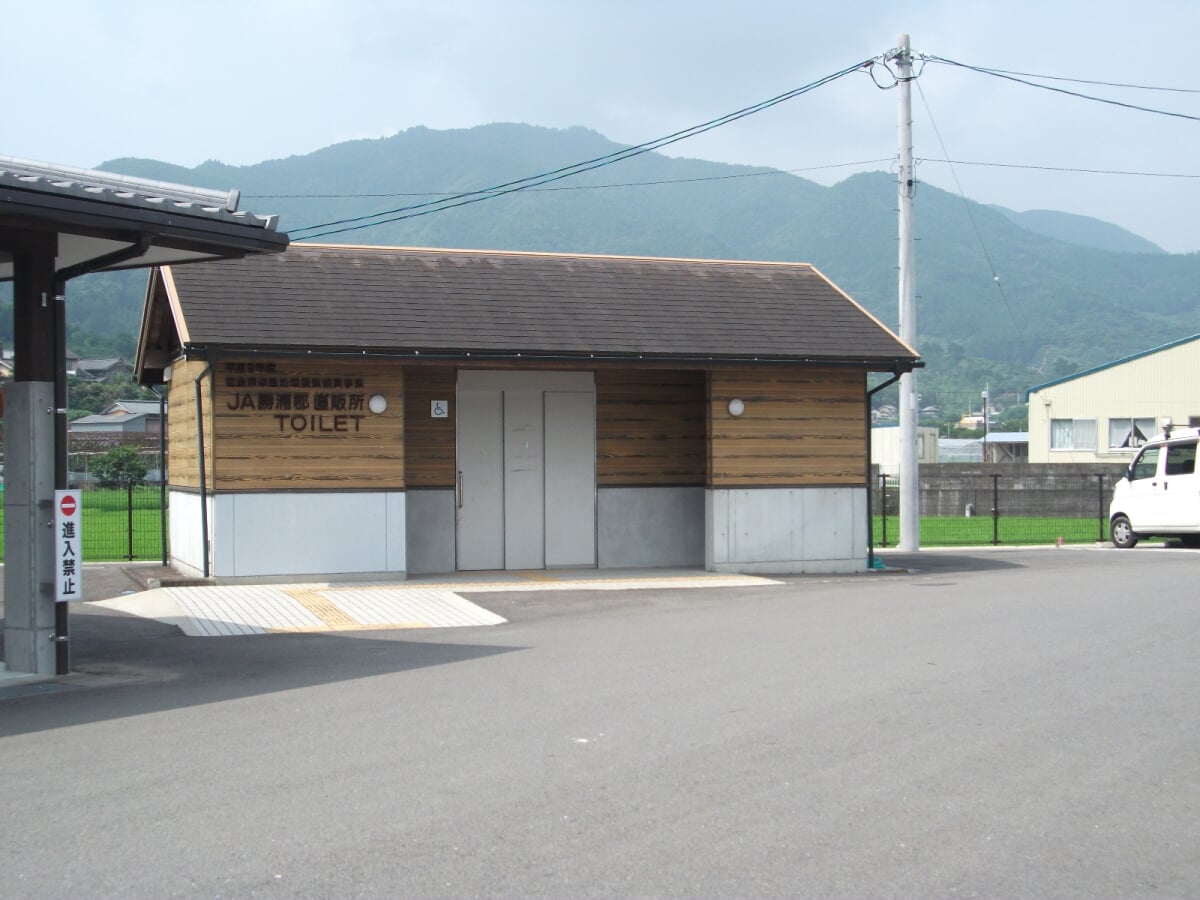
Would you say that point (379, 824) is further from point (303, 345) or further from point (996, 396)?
point (996, 396)

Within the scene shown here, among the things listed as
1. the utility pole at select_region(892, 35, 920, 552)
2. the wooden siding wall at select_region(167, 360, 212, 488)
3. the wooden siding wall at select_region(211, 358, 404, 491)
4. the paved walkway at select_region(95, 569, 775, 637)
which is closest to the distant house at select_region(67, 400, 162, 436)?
the wooden siding wall at select_region(167, 360, 212, 488)

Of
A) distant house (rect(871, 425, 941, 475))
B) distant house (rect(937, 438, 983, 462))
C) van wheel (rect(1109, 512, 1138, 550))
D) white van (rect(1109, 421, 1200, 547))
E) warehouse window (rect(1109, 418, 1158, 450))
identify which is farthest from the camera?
Answer: distant house (rect(937, 438, 983, 462))

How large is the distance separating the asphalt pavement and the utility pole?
10.7 m

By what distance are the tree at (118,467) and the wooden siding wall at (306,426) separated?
862 inches

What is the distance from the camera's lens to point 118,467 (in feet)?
128

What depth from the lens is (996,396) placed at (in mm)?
163250

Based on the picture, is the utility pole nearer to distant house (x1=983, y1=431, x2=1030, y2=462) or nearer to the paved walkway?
the paved walkway

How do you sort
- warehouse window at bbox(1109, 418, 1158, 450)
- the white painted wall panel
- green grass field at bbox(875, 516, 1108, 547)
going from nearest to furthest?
the white painted wall panel < green grass field at bbox(875, 516, 1108, 547) < warehouse window at bbox(1109, 418, 1158, 450)

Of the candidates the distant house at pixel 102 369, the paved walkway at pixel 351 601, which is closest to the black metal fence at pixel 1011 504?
the paved walkway at pixel 351 601

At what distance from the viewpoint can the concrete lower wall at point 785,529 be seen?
1852 cm

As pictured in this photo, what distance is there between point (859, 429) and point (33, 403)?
12.2m

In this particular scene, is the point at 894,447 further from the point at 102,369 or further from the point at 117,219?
the point at 117,219

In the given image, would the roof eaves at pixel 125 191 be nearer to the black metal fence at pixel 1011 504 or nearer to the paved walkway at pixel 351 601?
the paved walkway at pixel 351 601

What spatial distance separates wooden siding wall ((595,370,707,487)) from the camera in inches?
754
